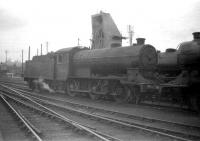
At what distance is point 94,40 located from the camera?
114 ft

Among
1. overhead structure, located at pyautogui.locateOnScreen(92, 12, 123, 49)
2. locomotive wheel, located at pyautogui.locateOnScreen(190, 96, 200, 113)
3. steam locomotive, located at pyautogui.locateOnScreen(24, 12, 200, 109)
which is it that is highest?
overhead structure, located at pyautogui.locateOnScreen(92, 12, 123, 49)

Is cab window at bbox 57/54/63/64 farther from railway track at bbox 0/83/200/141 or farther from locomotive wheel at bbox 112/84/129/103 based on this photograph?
railway track at bbox 0/83/200/141

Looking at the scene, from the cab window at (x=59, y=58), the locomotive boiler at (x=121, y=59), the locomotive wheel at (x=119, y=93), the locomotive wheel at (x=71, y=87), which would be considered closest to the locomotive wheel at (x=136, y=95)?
the locomotive wheel at (x=119, y=93)

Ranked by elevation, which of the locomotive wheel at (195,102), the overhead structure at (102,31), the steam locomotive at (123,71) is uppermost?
the overhead structure at (102,31)

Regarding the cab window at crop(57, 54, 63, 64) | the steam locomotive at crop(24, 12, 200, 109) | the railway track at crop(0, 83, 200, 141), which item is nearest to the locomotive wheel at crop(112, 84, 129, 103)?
the steam locomotive at crop(24, 12, 200, 109)

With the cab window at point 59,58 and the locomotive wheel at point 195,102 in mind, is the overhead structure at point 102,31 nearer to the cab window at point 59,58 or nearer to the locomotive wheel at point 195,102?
the cab window at point 59,58

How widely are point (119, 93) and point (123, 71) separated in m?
1.12

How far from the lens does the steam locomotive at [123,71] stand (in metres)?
11.0

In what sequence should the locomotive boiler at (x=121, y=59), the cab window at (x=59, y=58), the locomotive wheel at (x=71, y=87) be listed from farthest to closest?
the cab window at (x=59, y=58) → the locomotive wheel at (x=71, y=87) → the locomotive boiler at (x=121, y=59)

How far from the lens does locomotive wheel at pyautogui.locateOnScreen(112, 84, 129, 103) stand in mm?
13618

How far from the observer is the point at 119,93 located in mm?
13859

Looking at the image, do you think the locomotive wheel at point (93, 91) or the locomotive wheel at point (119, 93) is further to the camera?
the locomotive wheel at point (93, 91)

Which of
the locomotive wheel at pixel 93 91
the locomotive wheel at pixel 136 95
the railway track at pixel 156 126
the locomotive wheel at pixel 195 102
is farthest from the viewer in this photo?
the locomotive wheel at pixel 93 91

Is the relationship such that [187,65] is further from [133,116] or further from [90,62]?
[90,62]
